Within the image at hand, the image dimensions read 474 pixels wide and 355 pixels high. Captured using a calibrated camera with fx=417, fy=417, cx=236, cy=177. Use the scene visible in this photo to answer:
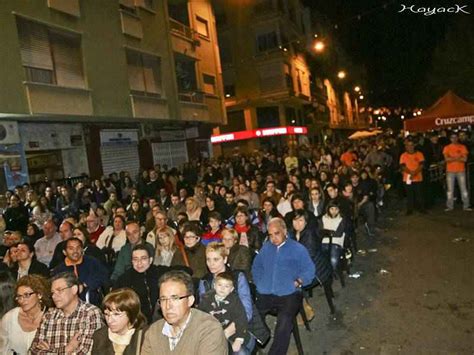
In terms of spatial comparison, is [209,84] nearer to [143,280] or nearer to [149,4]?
[149,4]

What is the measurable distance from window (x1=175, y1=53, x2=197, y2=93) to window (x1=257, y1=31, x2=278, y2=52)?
39.4ft

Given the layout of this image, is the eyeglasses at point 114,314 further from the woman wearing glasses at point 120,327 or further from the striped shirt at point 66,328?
the striped shirt at point 66,328

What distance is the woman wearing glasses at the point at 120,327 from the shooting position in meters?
3.41

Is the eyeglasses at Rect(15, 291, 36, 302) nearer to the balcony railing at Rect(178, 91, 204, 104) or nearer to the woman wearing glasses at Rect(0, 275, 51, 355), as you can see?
the woman wearing glasses at Rect(0, 275, 51, 355)

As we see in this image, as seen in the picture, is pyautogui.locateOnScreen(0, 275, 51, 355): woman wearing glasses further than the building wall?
No

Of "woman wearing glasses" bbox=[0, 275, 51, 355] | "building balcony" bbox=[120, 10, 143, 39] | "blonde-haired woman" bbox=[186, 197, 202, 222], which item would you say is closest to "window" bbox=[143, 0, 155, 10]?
"building balcony" bbox=[120, 10, 143, 39]

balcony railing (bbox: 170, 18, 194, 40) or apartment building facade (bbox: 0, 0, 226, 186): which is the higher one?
balcony railing (bbox: 170, 18, 194, 40)

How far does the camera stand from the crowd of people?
3.43 metres

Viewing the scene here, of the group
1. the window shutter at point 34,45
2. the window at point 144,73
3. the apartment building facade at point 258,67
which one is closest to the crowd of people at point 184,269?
the window shutter at point 34,45

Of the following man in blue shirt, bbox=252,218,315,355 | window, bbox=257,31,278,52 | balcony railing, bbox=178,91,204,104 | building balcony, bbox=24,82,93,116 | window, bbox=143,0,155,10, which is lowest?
man in blue shirt, bbox=252,218,315,355

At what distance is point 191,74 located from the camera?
71.3 feet

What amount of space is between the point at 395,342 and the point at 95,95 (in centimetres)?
1304

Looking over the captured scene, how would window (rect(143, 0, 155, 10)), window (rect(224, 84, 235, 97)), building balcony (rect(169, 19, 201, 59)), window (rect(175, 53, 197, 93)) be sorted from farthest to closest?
window (rect(224, 84, 235, 97)) → window (rect(175, 53, 197, 93)) → building balcony (rect(169, 19, 201, 59)) → window (rect(143, 0, 155, 10))

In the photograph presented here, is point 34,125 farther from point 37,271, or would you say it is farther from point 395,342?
point 395,342
